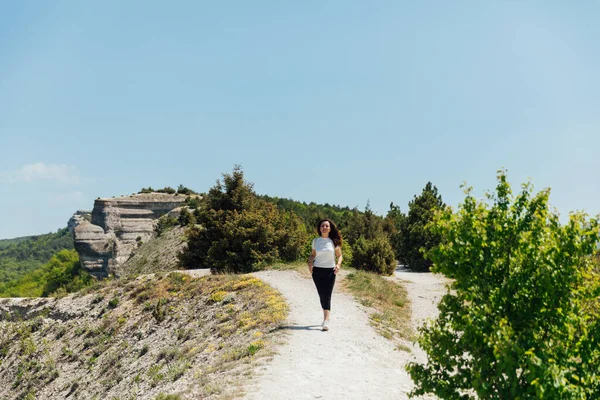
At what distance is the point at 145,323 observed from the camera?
17391 millimetres

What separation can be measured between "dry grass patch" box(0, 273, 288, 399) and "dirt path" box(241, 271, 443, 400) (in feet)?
1.83

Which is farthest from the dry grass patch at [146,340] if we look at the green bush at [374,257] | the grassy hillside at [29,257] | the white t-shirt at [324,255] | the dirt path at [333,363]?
the grassy hillside at [29,257]

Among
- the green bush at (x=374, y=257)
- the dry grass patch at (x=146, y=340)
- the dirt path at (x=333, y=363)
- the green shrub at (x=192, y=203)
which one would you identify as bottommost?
the dry grass patch at (x=146, y=340)

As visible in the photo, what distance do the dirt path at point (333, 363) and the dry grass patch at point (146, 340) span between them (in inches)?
21.9

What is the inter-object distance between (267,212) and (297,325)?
1509cm

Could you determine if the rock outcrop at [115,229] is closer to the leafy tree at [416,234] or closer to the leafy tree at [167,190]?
the leafy tree at [167,190]

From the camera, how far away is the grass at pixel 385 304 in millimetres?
13789

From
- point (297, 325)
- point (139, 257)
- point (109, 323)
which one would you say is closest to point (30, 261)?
point (139, 257)

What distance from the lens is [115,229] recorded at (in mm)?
61219

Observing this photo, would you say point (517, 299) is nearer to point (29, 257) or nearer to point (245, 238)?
point (245, 238)

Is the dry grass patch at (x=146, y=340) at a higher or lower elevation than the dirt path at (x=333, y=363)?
lower

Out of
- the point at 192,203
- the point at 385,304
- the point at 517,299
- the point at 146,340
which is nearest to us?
the point at 517,299

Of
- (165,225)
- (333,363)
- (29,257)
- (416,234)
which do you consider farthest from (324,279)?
(29,257)

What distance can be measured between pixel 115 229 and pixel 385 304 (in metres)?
52.4
